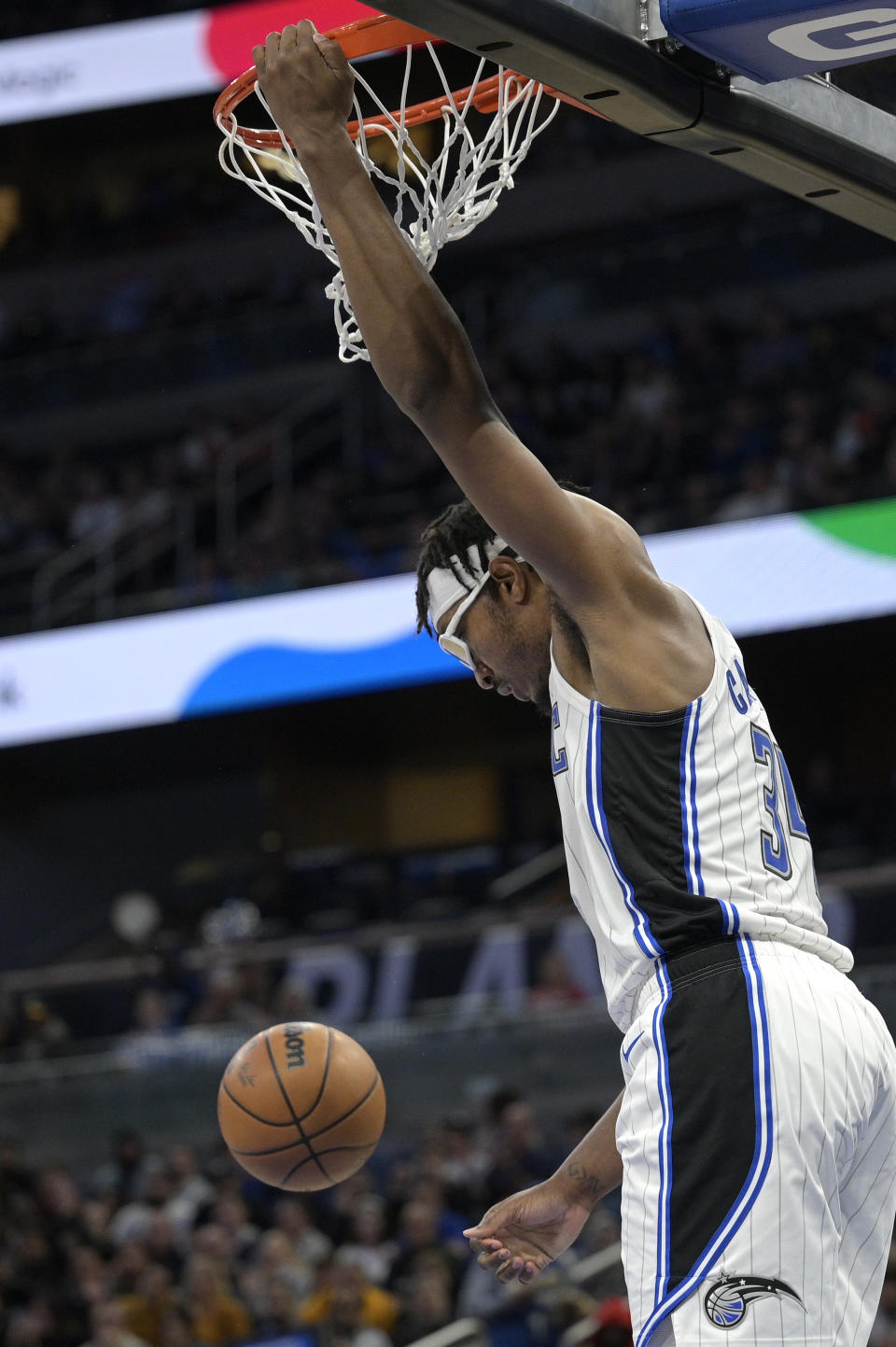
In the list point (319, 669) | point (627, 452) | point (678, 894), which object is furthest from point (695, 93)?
point (319, 669)

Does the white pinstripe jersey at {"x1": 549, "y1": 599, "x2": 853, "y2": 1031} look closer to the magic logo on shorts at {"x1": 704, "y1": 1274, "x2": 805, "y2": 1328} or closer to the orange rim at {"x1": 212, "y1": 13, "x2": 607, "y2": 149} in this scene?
the magic logo on shorts at {"x1": 704, "y1": 1274, "x2": 805, "y2": 1328}

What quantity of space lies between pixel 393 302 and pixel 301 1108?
2.17 metres

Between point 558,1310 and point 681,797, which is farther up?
point 681,797

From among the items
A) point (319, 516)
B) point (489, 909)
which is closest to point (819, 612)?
point (489, 909)

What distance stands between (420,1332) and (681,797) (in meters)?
6.31

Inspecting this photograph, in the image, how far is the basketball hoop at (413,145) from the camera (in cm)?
342

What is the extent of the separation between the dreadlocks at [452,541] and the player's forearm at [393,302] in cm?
35

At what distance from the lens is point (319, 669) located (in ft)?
49.8

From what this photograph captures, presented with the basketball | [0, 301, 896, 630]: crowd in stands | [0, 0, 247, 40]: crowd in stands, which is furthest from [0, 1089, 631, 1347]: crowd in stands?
[0, 0, 247, 40]: crowd in stands

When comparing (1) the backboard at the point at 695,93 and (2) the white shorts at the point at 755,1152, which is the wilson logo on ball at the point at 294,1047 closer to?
(2) the white shorts at the point at 755,1152

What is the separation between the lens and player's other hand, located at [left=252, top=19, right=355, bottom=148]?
293cm

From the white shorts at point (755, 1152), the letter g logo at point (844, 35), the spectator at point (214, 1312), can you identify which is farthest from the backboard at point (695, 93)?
the spectator at point (214, 1312)

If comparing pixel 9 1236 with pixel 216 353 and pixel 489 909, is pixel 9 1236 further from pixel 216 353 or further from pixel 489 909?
pixel 216 353

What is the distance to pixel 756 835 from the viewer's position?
2943 millimetres
